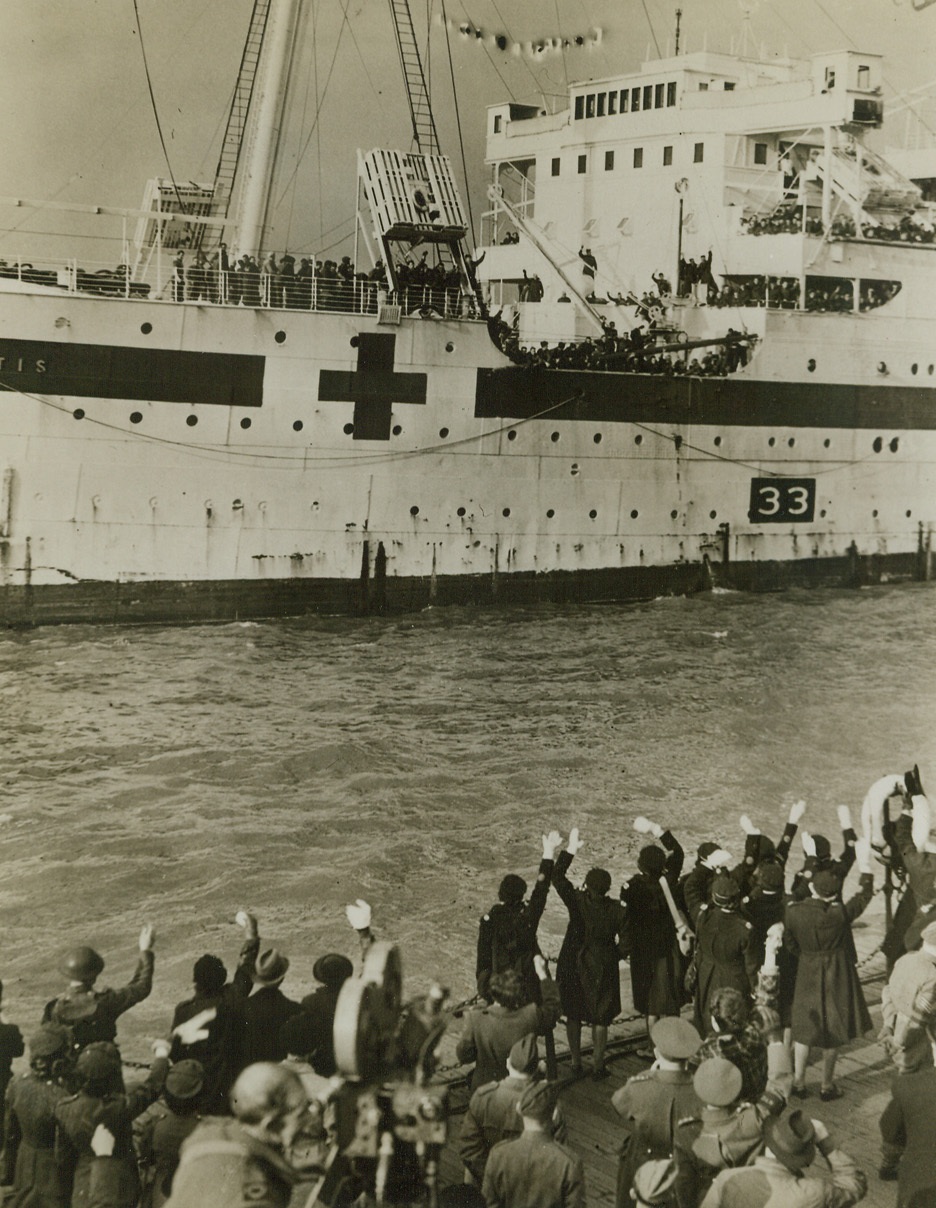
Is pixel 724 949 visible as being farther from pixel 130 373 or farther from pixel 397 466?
pixel 130 373

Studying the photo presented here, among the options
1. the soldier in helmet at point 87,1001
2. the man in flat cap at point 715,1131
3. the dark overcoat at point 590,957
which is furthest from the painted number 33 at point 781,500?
the man in flat cap at point 715,1131

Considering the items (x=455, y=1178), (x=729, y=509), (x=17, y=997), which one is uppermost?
(x=729, y=509)

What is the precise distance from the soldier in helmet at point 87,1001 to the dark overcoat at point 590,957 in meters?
2.23

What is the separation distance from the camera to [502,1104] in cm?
412

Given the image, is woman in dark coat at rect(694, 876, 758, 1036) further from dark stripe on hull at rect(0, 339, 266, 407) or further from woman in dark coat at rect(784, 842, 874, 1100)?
dark stripe on hull at rect(0, 339, 266, 407)

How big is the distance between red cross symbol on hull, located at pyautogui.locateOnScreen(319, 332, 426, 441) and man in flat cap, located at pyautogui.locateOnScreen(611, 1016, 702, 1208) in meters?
16.5

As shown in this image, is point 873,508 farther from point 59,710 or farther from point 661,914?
point 661,914

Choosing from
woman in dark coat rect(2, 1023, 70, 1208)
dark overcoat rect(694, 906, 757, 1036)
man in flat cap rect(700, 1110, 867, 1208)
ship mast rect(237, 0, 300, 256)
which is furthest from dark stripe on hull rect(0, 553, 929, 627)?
man in flat cap rect(700, 1110, 867, 1208)

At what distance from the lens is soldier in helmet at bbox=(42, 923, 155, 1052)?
4.41 metres

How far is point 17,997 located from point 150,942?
4267mm

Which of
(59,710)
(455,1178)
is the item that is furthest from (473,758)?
(455,1178)

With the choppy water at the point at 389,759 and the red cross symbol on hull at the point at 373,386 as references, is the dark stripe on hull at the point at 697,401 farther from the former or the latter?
the choppy water at the point at 389,759

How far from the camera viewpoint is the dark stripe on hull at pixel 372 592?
60.8 feet

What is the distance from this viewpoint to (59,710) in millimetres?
14914
